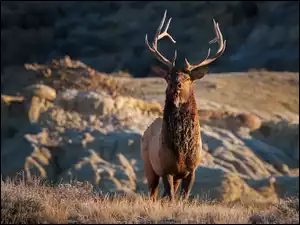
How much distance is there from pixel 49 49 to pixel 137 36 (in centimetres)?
586

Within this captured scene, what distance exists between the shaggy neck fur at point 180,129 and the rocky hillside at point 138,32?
35.5 meters

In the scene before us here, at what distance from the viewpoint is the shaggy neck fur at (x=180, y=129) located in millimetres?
12133

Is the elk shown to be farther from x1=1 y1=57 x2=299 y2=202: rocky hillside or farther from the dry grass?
x1=1 y1=57 x2=299 y2=202: rocky hillside

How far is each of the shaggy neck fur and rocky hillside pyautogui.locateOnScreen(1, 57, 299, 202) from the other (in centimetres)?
817

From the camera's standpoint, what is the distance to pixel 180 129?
40.0 feet

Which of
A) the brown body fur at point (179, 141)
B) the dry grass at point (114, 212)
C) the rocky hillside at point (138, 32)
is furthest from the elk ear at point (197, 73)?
the rocky hillside at point (138, 32)

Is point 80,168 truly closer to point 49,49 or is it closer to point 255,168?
point 255,168

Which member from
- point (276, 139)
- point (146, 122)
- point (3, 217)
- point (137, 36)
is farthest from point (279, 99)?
point (3, 217)

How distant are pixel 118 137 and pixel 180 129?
1252 centimetres

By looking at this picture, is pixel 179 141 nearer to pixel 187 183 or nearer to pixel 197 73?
pixel 187 183

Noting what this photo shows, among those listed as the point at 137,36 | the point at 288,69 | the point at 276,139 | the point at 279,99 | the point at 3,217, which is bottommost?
the point at 3,217

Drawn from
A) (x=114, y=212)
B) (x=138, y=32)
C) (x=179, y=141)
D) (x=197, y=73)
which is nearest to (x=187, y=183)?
(x=179, y=141)

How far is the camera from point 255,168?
80.3ft

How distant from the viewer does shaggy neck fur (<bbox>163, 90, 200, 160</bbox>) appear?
12.1 m
